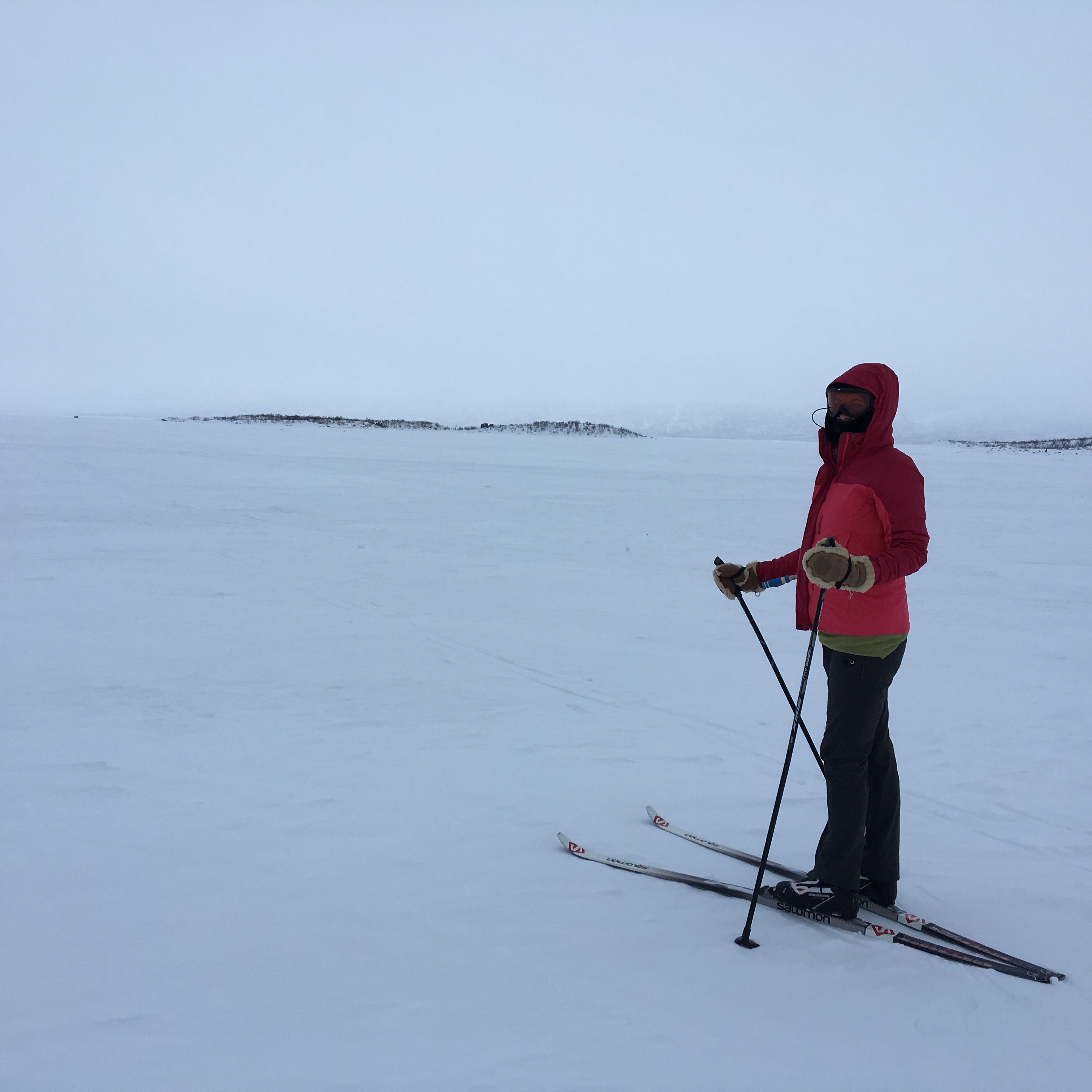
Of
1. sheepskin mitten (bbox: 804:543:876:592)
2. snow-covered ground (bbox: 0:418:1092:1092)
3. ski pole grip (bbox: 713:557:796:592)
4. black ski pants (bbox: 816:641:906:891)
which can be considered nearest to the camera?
snow-covered ground (bbox: 0:418:1092:1092)

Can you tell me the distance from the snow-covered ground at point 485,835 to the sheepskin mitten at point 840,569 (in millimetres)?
1319

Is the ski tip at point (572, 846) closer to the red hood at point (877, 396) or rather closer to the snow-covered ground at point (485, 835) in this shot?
the snow-covered ground at point (485, 835)

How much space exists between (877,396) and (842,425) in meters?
0.15

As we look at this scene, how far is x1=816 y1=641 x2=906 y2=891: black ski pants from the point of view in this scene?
2834 mm

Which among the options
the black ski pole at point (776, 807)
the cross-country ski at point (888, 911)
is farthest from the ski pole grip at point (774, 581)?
the cross-country ski at point (888, 911)

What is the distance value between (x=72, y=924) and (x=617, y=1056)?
1916 mm

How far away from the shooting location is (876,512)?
110 inches

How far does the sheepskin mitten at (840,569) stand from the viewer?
2551 mm

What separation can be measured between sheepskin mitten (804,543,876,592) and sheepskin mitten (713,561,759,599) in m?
0.65

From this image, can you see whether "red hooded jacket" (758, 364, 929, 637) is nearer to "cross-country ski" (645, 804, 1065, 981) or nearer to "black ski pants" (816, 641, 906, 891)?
"black ski pants" (816, 641, 906, 891)

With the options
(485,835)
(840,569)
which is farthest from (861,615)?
(485,835)

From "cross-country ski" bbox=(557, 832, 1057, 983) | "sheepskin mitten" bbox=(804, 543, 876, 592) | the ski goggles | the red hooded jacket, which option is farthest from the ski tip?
the ski goggles

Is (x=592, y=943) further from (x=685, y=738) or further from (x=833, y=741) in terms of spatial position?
(x=685, y=738)

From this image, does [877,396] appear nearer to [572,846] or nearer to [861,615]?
[861,615]
